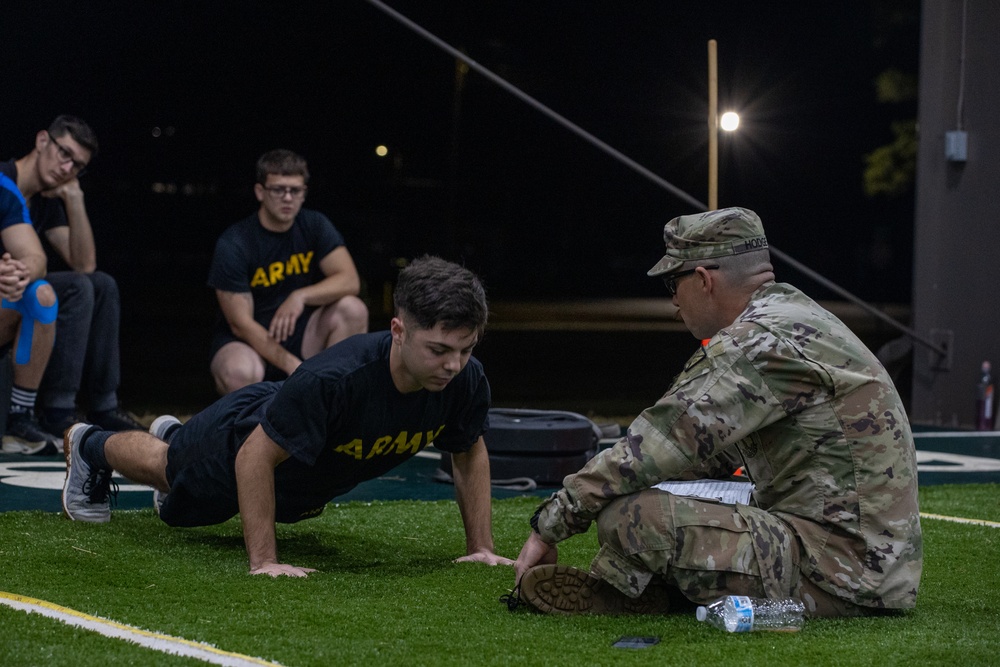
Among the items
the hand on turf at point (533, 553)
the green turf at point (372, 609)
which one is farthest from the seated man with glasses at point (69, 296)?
the hand on turf at point (533, 553)

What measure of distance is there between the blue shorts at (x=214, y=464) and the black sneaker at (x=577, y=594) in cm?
87

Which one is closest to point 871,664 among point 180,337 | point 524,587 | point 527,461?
point 524,587

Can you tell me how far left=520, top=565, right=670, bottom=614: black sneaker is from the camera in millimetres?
2531

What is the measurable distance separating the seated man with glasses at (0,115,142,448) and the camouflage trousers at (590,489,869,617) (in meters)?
3.38

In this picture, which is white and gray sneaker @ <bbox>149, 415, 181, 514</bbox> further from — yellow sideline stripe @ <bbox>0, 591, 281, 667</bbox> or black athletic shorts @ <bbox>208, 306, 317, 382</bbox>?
black athletic shorts @ <bbox>208, 306, 317, 382</bbox>

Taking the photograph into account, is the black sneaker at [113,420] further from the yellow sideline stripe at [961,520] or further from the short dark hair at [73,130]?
the yellow sideline stripe at [961,520]

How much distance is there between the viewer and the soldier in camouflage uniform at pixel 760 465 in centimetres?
236

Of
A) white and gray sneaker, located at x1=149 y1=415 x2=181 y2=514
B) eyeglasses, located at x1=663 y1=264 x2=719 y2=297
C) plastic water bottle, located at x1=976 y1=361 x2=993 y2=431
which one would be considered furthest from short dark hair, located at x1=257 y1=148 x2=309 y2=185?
plastic water bottle, located at x1=976 y1=361 x2=993 y2=431

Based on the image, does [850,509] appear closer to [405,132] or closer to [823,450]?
[823,450]

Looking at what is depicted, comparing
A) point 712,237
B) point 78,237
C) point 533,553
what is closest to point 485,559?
point 533,553

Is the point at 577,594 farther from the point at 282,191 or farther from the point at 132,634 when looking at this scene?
the point at 282,191

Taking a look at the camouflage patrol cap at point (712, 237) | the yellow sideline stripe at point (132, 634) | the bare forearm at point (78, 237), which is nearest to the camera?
the yellow sideline stripe at point (132, 634)

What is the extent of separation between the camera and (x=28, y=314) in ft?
16.3

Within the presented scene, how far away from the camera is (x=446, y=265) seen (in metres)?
2.86
